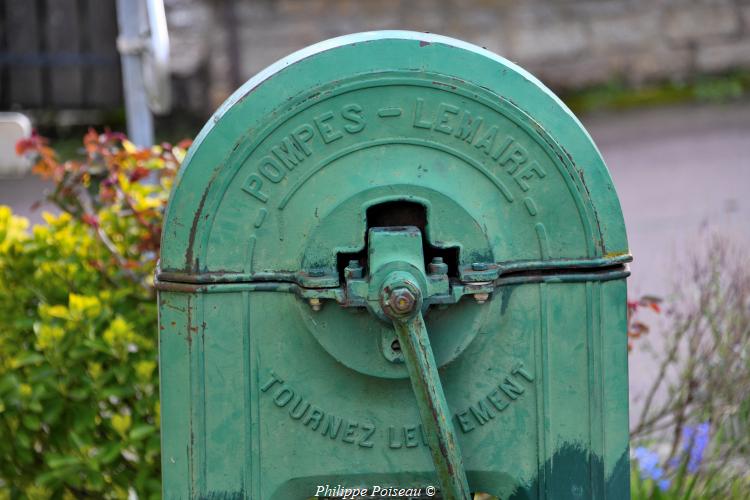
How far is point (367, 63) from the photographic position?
1.84 metres

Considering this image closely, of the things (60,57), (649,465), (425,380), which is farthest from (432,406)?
(60,57)

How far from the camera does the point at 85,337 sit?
104 inches

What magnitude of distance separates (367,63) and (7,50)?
783 centimetres

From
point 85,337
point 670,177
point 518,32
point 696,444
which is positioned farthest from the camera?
point 518,32

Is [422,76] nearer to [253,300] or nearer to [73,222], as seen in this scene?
[253,300]

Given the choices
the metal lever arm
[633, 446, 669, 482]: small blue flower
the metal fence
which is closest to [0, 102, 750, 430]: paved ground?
the metal fence

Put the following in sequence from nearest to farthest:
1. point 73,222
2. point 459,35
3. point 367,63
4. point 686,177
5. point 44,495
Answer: point 367,63
point 44,495
point 73,222
point 686,177
point 459,35

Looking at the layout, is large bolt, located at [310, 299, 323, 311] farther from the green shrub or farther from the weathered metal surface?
the green shrub

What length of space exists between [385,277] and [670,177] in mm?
5858

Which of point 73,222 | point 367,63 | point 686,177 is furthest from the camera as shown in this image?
point 686,177

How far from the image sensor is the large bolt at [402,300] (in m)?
1.79

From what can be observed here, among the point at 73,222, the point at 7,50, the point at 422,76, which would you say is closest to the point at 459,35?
the point at 7,50

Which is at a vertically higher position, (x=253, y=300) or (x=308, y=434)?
(x=253, y=300)

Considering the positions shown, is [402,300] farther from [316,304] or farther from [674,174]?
[674,174]
